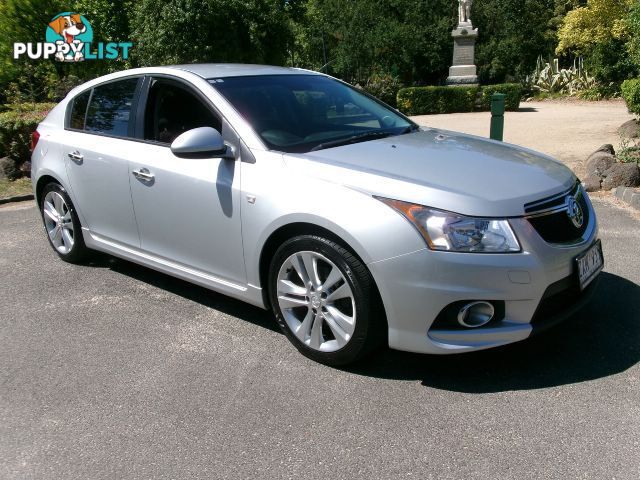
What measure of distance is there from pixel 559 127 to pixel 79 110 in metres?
13.8

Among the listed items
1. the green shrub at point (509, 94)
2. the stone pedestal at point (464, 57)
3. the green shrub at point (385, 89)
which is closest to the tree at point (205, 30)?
the green shrub at point (385, 89)

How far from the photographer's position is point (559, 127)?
16.1 metres

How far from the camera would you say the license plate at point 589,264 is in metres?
3.33

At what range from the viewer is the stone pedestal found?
2683cm

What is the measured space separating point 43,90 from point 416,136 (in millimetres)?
18650

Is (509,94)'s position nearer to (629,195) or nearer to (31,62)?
(31,62)

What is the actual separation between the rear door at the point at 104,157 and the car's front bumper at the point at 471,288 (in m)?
2.24

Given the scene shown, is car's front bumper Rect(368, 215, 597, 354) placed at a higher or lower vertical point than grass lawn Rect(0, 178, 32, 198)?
higher

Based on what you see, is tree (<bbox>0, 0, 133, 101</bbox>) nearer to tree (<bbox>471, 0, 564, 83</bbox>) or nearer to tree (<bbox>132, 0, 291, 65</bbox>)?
tree (<bbox>132, 0, 291, 65</bbox>)

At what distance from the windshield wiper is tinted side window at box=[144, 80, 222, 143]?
28.5 inches

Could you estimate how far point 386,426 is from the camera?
118 inches

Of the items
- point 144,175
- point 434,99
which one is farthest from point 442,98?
point 144,175

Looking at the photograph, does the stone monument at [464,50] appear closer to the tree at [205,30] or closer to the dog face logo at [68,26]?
the tree at [205,30]

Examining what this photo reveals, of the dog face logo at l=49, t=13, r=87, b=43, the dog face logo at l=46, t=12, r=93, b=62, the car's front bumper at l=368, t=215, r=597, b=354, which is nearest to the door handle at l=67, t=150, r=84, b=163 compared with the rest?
the car's front bumper at l=368, t=215, r=597, b=354
